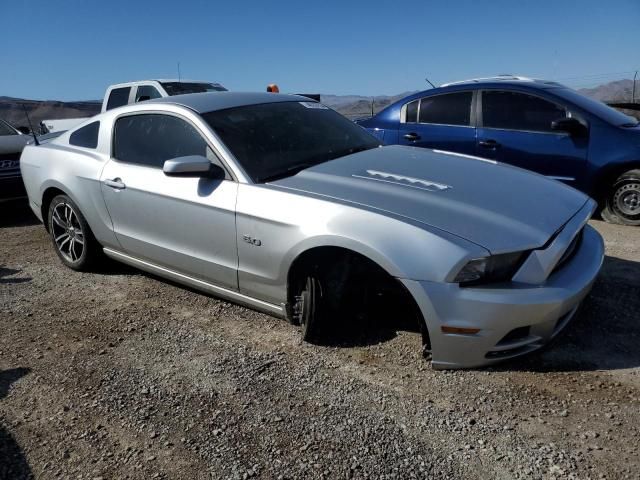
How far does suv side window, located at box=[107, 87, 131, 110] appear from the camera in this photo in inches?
385

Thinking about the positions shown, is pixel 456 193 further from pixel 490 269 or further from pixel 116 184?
pixel 116 184

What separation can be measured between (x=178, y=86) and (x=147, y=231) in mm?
6249

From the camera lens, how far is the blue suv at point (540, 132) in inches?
220

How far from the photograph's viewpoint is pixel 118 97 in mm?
9961

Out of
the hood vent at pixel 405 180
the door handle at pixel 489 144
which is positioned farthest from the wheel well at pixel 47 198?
the door handle at pixel 489 144

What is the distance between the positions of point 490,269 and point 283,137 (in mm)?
1759

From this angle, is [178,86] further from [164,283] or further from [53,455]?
[53,455]

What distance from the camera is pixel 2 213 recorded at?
7.70 meters

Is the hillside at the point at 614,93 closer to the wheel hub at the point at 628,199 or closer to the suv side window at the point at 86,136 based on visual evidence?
the wheel hub at the point at 628,199

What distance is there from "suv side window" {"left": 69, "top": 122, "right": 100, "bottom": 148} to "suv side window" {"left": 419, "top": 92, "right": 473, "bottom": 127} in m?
3.77

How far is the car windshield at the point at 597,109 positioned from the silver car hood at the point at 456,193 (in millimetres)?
2663

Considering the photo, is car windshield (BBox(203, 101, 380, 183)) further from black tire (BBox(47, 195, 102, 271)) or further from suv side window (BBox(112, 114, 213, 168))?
black tire (BBox(47, 195, 102, 271))

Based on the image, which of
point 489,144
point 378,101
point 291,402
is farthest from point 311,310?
point 378,101

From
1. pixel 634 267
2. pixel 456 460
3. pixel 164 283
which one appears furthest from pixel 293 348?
pixel 634 267
